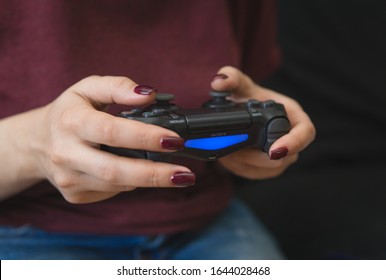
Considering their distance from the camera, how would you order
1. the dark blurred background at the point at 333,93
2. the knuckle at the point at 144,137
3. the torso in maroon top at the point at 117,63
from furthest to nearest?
the dark blurred background at the point at 333,93 < the torso in maroon top at the point at 117,63 < the knuckle at the point at 144,137

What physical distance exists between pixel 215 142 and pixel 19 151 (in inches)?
6.4

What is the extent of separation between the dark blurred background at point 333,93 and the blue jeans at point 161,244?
117 mm

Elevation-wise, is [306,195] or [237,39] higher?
[237,39]

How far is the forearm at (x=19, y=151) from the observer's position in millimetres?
395

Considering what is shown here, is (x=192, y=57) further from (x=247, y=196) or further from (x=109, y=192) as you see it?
(x=247, y=196)

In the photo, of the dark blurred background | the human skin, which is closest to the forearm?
the human skin

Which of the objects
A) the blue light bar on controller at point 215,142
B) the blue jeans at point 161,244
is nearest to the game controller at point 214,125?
the blue light bar on controller at point 215,142

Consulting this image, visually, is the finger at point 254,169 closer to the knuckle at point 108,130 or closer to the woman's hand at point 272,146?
the woman's hand at point 272,146

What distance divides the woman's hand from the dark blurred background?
253 mm

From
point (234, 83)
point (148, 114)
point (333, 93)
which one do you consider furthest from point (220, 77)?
point (333, 93)

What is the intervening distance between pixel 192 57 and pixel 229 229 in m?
0.21

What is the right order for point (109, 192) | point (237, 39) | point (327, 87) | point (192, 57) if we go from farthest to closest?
point (327, 87) → point (237, 39) → point (192, 57) → point (109, 192)

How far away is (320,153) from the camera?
75cm
